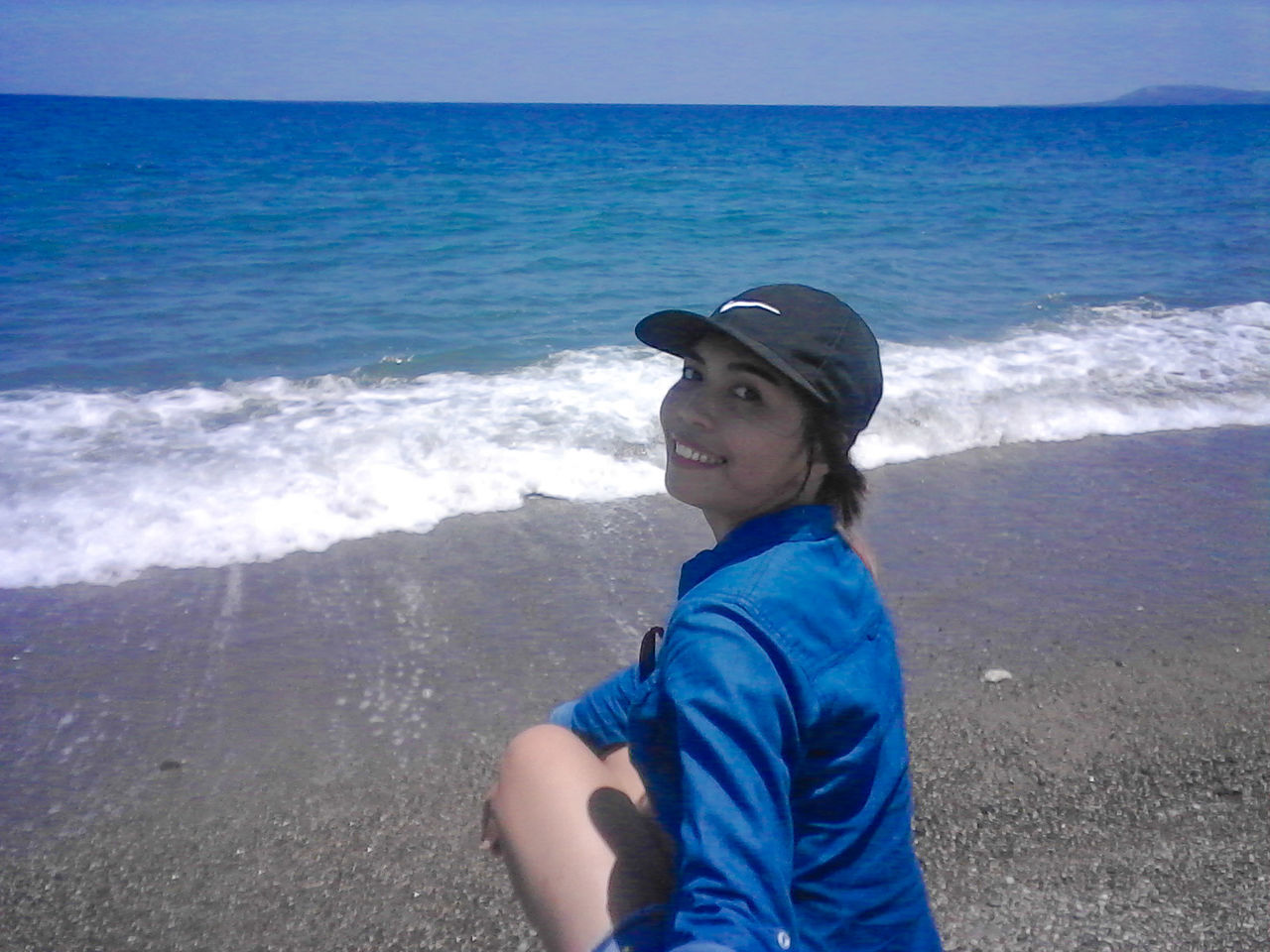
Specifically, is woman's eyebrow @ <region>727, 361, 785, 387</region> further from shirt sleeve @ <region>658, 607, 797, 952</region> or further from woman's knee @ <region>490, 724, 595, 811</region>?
woman's knee @ <region>490, 724, 595, 811</region>

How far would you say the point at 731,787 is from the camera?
4.40 ft

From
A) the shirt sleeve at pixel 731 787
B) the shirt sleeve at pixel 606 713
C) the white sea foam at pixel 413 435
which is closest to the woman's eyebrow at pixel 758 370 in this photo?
the shirt sleeve at pixel 731 787

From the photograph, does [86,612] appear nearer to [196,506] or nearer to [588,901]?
[196,506]

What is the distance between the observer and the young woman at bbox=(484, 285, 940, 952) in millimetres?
1351

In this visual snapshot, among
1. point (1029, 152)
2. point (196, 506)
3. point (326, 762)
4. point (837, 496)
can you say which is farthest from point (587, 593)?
point (1029, 152)

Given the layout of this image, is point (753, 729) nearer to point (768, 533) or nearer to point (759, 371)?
point (768, 533)

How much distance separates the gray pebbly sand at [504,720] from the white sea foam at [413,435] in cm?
32

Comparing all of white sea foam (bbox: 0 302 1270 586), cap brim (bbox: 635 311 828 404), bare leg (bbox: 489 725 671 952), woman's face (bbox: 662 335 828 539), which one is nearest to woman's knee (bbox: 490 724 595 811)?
bare leg (bbox: 489 725 671 952)

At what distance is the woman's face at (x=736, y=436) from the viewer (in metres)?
1.69

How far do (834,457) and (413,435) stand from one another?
5.04 metres

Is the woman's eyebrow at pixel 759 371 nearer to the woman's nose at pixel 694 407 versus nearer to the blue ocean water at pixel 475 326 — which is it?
the woman's nose at pixel 694 407

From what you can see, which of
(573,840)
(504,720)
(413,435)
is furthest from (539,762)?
(413,435)

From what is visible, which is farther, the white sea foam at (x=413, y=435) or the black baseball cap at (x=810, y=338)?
→ the white sea foam at (x=413, y=435)

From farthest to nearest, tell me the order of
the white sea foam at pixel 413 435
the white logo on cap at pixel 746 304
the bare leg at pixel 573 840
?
1. the white sea foam at pixel 413 435
2. the white logo on cap at pixel 746 304
3. the bare leg at pixel 573 840
